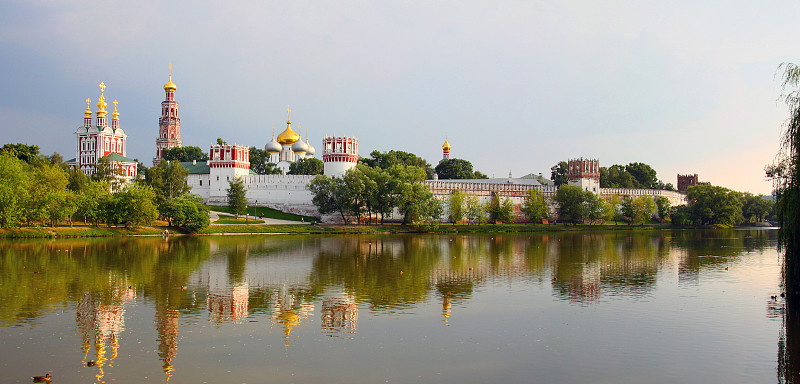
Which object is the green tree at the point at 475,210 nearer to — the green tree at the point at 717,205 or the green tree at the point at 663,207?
the green tree at the point at 663,207

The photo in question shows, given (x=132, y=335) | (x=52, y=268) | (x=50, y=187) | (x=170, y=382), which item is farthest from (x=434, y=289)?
(x=50, y=187)

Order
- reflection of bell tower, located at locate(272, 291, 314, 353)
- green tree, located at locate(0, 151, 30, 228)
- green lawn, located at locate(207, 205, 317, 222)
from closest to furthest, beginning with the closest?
reflection of bell tower, located at locate(272, 291, 314, 353) < green tree, located at locate(0, 151, 30, 228) < green lawn, located at locate(207, 205, 317, 222)

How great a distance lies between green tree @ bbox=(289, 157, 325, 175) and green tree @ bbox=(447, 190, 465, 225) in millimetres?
24056

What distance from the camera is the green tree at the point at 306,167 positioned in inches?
3420

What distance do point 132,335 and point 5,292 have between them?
Result: 7.72 metres

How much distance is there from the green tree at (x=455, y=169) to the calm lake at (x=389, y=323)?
6777cm

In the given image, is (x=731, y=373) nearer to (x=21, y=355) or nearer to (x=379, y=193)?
(x=21, y=355)

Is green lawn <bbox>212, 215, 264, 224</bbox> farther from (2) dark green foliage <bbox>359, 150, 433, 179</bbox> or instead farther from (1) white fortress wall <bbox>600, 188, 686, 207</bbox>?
(1) white fortress wall <bbox>600, 188, 686, 207</bbox>

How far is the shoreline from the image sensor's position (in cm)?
4412

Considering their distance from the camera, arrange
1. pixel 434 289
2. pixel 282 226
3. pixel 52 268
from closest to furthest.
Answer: pixel 434 289, pixel 52 268, pixel 282 226

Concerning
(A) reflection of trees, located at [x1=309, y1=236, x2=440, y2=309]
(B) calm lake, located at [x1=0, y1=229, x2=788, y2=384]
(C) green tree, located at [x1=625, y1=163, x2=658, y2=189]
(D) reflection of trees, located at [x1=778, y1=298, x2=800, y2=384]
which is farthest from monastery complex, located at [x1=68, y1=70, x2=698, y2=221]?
(D) reflection of trees, located at [x1=778, y1=298, x2=800, y2=384]

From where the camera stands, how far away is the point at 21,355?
39.4 feet

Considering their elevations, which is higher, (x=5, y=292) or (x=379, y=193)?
(x=379, y=193)

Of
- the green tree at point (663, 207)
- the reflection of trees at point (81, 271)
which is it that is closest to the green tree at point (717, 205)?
the green tree at point (663, 207)
